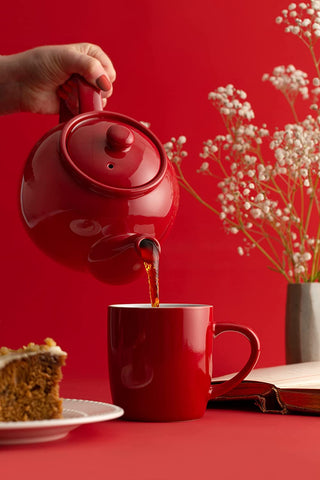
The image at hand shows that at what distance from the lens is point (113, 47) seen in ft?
6.15

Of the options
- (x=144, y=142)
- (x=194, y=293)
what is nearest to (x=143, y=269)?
(x=144, y=142)

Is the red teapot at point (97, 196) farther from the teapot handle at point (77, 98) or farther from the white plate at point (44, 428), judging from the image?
the white plate at point (44, 428)

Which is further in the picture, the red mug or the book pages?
the book pages

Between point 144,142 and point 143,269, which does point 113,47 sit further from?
point 143,269

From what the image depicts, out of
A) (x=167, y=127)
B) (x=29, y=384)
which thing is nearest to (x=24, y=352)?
(x=29, y=384)

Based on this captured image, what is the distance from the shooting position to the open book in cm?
96

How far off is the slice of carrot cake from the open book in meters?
0.26

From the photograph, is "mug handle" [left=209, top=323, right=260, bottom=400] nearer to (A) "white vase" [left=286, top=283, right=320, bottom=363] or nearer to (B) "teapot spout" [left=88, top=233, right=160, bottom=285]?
(B) "teapot spout" [left=88, top=233, right=160, bottom=285]

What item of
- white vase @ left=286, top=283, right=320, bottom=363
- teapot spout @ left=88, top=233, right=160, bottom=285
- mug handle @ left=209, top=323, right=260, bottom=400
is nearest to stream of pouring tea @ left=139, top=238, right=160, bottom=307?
teapot spout @ left=88, top=233, right=160, bottom=285

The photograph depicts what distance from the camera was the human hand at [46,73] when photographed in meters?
1.10

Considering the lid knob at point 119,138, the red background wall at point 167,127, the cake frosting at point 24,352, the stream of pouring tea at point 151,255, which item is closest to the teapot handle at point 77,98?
the lid knob at point 119,138

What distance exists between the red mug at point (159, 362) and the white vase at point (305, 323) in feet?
1.85

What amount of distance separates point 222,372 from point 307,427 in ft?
2.45

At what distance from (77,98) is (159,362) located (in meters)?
0.44
